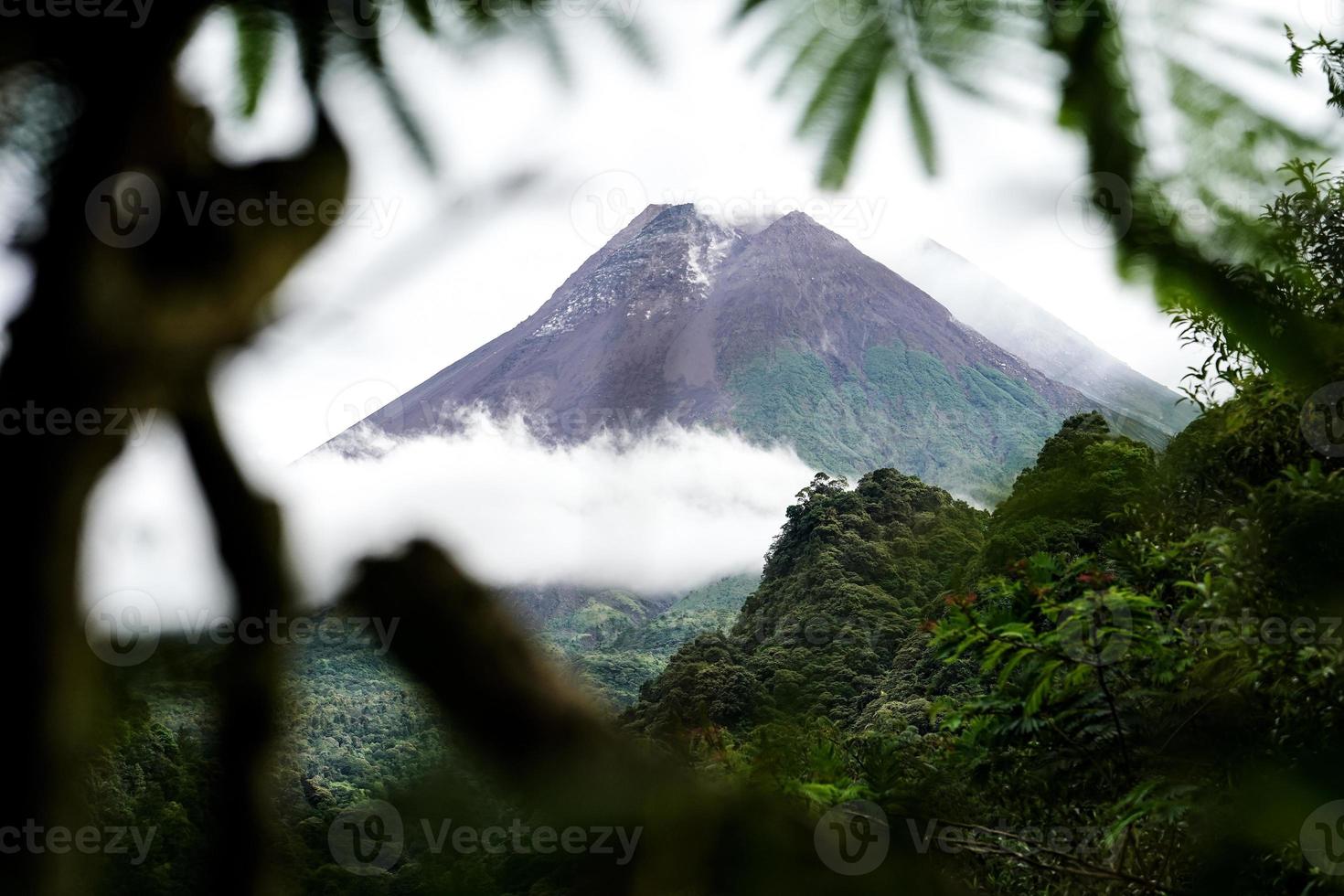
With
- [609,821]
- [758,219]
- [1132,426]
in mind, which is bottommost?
[609,821]

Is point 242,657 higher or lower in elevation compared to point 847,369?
lower

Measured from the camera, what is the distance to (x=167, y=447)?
39 cm

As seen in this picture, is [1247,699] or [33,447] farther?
[1247,699]

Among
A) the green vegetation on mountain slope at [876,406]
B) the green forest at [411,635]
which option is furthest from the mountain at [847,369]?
the green forest at [411,635]

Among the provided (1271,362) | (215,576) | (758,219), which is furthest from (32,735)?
(758,219)

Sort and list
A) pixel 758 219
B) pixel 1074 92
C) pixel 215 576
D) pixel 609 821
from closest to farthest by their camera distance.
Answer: pixel 609 821 < pixel 215 576 < pixel 1074 92 < pixel 758 219

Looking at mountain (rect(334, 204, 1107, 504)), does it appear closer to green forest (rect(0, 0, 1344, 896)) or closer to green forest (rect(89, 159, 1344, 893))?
green forest (rect(89, 159, 1344, 893))

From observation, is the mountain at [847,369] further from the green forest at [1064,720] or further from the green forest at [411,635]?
the green forest at [411,635]

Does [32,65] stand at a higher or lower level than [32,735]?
higher

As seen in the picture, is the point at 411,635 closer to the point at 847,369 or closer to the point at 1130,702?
the point at 1130,702

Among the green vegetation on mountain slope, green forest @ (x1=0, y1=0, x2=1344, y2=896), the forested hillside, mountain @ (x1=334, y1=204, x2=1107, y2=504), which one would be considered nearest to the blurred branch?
green forest @ (x1=0, y1=0, x2=1344, y2=896)

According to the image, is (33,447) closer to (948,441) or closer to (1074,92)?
(1074,92)

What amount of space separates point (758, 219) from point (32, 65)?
3.40ft

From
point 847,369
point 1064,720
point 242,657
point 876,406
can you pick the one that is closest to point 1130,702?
point 1064,720
